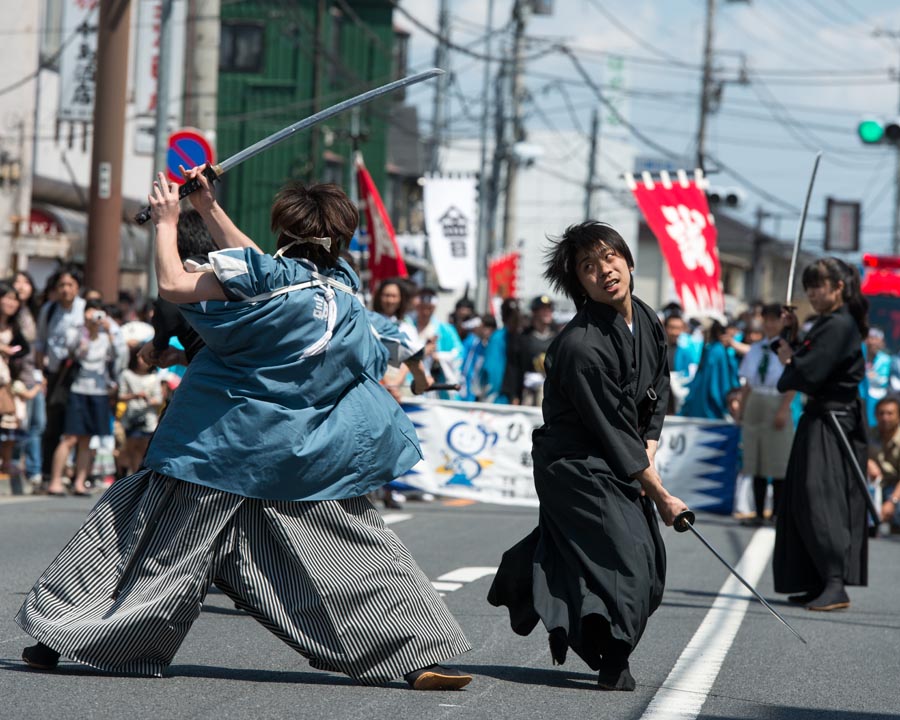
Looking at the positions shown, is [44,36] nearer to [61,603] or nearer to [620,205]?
[61,603]

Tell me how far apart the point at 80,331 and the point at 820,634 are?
7.80 meters

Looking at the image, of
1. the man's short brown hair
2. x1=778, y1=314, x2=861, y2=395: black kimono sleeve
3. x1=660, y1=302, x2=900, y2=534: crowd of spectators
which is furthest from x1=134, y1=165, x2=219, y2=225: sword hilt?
x1=660, y1=302, x2=900, y2=534: crowd of spectators

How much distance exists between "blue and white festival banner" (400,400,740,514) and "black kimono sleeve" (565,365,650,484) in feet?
29.1

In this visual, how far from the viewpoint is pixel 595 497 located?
17.8 feet

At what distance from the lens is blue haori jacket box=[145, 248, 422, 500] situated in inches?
198

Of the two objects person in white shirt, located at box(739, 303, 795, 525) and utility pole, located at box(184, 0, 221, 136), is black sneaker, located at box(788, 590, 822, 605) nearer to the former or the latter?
person in white shirt, located at box(739, 303, 795, 525)

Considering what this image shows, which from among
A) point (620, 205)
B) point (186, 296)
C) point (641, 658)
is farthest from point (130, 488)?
point (620, 205)

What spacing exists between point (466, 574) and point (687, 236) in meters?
7.79

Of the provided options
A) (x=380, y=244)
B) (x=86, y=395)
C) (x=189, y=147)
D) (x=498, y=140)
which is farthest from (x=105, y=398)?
(x=498, y=140)

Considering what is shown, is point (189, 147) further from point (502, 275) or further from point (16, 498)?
point (502, 275)

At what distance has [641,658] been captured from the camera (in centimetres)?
643

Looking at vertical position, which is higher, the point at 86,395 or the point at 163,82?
the point at 163,82

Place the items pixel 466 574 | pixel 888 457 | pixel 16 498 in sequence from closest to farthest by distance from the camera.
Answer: pixel 466 574 → pixel 16 498 → pixel 888 457

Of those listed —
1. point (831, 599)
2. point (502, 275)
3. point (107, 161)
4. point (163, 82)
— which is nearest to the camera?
point (831, 599)
